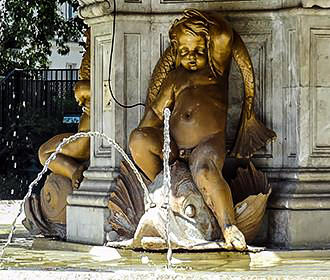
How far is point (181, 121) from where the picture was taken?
8.84 m

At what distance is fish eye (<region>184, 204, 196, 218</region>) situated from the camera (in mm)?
8516

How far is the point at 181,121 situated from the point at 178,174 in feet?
1.37

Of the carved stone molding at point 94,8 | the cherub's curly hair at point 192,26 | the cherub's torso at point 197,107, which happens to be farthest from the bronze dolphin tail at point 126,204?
the carved stone molding at point 94,8

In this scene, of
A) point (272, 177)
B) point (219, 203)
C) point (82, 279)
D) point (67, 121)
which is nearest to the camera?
point (82, 279)

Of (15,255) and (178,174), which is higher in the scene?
(178,174)

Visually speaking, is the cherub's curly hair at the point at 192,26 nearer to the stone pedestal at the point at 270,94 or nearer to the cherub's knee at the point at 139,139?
the stone pedestal at the point at 270,94

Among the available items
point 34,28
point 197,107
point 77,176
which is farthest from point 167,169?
point 34,28

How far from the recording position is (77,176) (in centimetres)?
1000

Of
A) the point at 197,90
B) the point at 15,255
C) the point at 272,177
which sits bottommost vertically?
the point at 15,255

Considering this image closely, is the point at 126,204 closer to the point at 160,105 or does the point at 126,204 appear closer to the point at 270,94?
the point at 160,105

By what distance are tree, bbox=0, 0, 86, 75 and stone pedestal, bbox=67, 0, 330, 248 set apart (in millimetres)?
10491

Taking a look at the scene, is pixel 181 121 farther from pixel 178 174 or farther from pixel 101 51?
pixel 101 51

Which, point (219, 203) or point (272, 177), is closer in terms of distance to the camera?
point (219, 203)

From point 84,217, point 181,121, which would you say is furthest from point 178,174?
point 84,217
